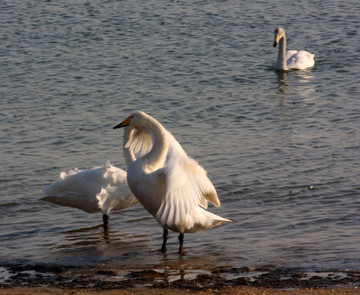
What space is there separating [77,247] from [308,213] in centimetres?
268

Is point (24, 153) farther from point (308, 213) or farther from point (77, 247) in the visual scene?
point (308, 213)

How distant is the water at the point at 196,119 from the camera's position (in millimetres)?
7250

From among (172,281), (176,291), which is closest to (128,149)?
(172,281)

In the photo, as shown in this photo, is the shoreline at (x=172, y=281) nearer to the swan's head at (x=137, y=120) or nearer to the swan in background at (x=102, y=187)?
the swan in background at (x=102, y=187)

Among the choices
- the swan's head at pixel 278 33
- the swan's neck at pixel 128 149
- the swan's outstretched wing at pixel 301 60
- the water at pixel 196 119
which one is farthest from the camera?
the swan's head at pixel 278 33

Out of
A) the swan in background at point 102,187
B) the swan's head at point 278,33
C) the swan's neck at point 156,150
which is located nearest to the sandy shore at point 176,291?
the swan's neck at point 156,150

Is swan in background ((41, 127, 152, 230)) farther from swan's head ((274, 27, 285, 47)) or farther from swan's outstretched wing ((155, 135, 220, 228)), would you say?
swan's head ((274, 27, 285, 47))

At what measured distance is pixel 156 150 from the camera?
269 inches

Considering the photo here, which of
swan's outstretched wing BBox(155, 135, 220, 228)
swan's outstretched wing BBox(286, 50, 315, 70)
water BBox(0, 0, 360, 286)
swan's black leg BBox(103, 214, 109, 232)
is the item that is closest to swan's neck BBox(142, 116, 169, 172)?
swan's outstretched wing BBox(155, 135, 220, 228)

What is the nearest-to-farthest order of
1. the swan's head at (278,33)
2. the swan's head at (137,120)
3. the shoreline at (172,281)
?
the shoreline at (172,281) → the swan's head at (137,120) → the swan's head at (278,33)

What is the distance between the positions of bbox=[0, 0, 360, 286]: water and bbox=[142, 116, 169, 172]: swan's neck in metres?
0.94

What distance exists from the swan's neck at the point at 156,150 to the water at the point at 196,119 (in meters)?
0.94

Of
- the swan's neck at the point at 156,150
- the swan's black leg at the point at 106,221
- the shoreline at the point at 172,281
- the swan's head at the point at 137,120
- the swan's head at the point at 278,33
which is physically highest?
the swan's head at the point at 137,120

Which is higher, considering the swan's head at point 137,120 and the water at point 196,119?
the swan's head at point 137,120
